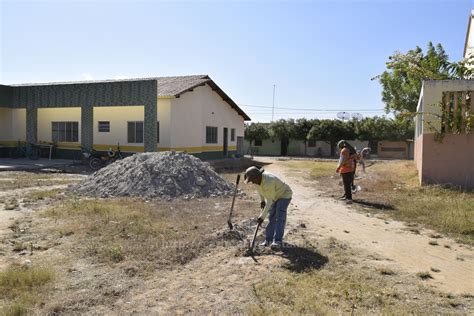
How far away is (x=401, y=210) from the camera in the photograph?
1031cm

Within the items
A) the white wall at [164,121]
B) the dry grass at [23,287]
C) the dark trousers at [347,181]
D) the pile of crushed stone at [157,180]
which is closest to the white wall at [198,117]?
the white wall at [164,121]

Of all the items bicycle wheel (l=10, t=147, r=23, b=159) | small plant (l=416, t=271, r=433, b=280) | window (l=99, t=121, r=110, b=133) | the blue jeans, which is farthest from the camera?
bicycle wheel (l=10, t=147, r=23, b=159)

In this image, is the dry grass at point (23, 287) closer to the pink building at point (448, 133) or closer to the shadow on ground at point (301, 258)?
the shadow on ground at point (301, 258)

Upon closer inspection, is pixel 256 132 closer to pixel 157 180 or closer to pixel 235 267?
pixel 157 180

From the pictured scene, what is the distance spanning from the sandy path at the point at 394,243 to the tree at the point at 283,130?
35.3 metres

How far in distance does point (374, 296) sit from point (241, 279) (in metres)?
1.57

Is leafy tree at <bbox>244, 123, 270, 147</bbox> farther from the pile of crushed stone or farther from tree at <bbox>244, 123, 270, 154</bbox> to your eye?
the pile of crushed stone

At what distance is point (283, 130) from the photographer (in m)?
46.5

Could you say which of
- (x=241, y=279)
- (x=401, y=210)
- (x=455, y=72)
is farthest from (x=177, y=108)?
(x=241, y=279)

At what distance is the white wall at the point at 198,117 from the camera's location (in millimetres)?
23170

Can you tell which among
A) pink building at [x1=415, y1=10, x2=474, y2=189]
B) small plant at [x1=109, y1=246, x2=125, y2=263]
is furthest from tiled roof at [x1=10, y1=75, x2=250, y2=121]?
small plant at [x1=109, y1=246, x2=125, y2=263]

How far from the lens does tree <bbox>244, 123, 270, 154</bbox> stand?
47.8 meters

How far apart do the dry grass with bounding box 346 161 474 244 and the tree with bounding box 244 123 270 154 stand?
3177cm

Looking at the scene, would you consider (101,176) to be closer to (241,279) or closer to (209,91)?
(241,279)
